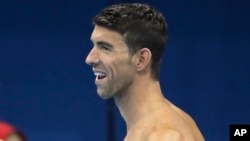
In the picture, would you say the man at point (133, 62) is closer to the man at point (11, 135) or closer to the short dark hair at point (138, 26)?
the short dark hair at point (138, 26)

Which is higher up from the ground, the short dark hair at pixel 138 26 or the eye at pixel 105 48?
the short dark hair at pixel 138 26

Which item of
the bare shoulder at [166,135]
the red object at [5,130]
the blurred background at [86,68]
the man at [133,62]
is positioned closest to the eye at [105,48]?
the man at [133,62]

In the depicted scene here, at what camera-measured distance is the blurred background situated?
2.93 metres

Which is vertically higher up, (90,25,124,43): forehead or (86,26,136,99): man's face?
(90,25,124,43): forehead

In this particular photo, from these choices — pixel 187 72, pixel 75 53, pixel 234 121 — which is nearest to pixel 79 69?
pixel 75 53

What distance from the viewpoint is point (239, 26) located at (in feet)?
9.74

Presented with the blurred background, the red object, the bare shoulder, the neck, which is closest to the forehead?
the neck

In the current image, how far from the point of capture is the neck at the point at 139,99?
Result: 132cm

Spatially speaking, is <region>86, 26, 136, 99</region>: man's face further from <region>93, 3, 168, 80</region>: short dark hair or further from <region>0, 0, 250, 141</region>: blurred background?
<region>0, 0, 250, 141</region>: blurred background

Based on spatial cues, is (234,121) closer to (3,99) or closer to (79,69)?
(79,69)

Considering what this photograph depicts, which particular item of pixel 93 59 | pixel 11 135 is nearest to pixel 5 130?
pixel 11 135

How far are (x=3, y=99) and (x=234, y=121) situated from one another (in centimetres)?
115

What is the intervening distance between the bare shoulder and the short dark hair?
0.19 metres

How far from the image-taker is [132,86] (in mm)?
1327
